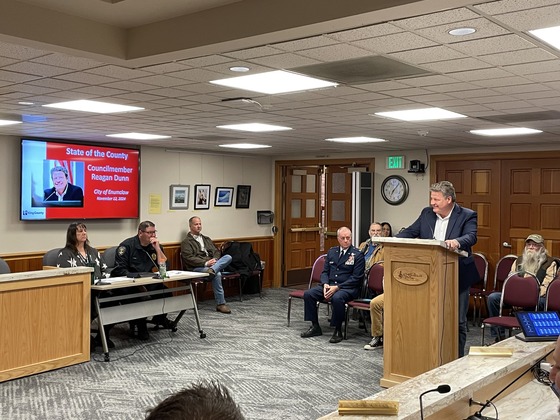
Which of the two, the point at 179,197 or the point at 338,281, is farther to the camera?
the point at 179,197

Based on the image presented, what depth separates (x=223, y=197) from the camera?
1041cm

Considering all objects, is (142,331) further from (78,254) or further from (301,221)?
(301,221)

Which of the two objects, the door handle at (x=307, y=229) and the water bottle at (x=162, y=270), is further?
the door handle at (x=307, y=229)

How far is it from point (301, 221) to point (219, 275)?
9.47ft

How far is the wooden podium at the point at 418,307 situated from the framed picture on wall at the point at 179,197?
5496 millimetres

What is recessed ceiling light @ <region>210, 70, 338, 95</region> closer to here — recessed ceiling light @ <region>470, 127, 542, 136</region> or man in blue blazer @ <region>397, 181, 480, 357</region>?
man in blue blazer @ <region>397, 181, 480, 357</region>

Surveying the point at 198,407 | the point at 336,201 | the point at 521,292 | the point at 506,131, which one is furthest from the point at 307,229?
the point at 198,407

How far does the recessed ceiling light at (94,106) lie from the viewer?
529 centimetres

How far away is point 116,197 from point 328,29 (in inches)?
251

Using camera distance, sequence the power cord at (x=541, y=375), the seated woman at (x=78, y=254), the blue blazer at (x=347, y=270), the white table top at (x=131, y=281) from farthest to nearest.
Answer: the blue blazer at (x=347, y=270), the seated woman at (x=78, y=254), the white table top at (x=131, y=281), the power cord at (x=541, y=375)

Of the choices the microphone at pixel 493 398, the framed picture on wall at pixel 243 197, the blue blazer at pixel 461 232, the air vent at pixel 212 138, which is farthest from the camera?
the framed picture on wall at pixel 243 197

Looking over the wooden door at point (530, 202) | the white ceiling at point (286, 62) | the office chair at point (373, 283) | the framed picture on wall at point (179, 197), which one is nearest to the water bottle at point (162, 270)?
the white ceiling at point (286, 62)

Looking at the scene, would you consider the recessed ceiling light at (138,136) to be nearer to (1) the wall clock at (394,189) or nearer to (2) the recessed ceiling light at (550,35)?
(1) the wall clock at (394,189)

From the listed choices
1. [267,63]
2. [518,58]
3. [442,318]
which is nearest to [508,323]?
[442,318]
